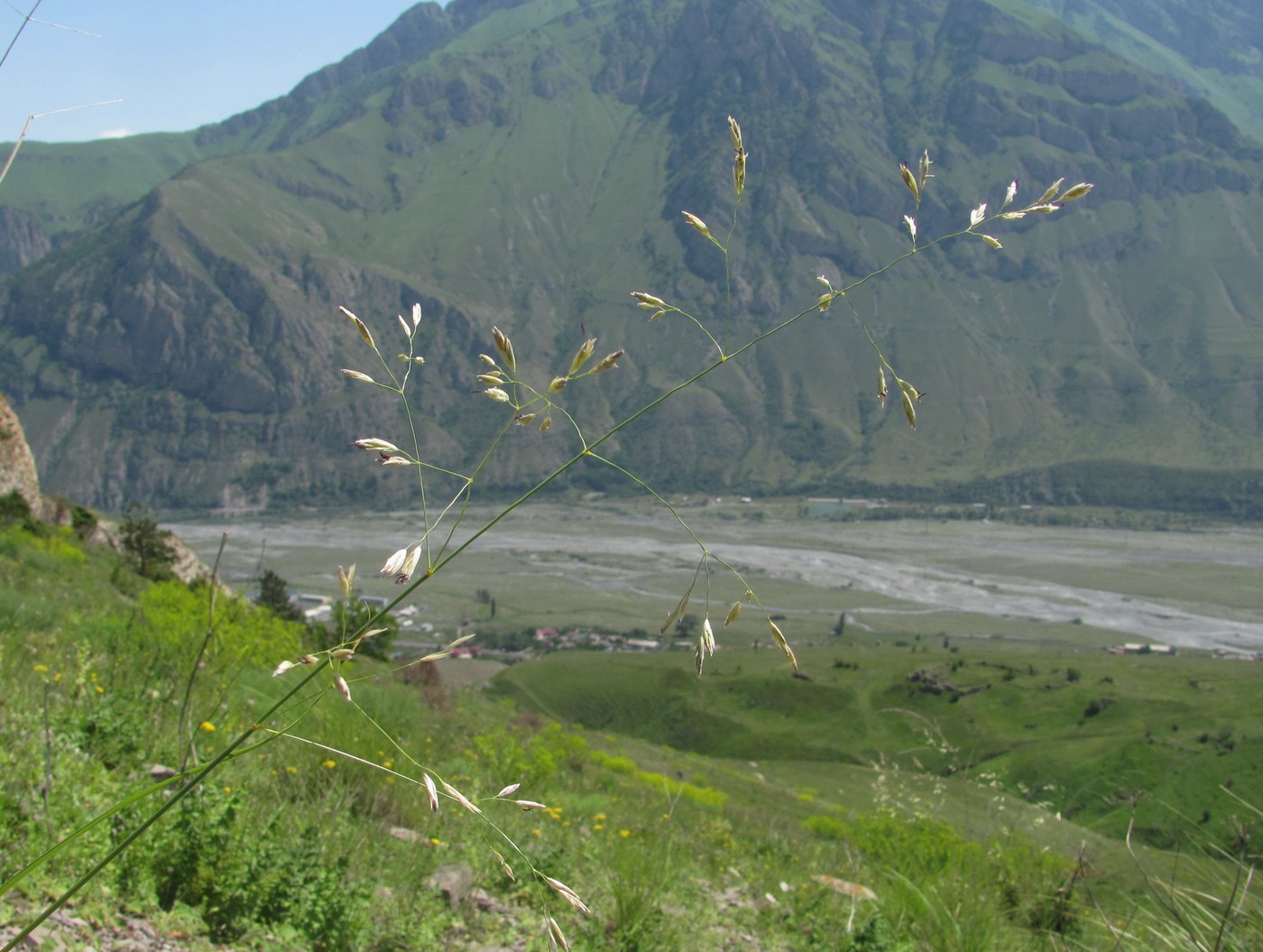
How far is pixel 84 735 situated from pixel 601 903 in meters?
2.17

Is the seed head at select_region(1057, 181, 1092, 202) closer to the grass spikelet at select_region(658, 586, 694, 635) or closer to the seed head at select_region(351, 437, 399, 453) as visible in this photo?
the grass spikelet at select_region(658, 586, 694, 635)

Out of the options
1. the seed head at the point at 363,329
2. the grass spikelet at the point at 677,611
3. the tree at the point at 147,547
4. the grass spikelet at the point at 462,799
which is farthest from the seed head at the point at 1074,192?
the tree at the point at 147,547

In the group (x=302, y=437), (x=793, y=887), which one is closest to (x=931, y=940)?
(x=793, y=887)

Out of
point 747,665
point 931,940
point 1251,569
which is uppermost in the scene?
point 931,940

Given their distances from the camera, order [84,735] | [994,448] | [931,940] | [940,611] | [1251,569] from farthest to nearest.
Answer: [994,448], [1251,569], [940,611], [84,735], [931,940]

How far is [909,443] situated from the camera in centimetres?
18325

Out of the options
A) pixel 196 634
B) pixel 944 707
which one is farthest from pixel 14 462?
pixel 944 707

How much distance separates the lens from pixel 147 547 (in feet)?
71.5

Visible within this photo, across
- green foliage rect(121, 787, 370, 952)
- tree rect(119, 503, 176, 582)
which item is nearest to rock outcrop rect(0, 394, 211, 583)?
tree rect(119, 503, 176, 582)

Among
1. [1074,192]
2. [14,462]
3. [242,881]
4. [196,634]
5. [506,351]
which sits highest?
[1074,192]

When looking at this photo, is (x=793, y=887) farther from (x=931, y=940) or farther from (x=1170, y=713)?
(x=1170, y=713)

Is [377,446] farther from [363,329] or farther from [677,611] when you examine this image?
[677,611]

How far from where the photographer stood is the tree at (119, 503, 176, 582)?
20.9 m

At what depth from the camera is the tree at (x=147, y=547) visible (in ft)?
68.7
